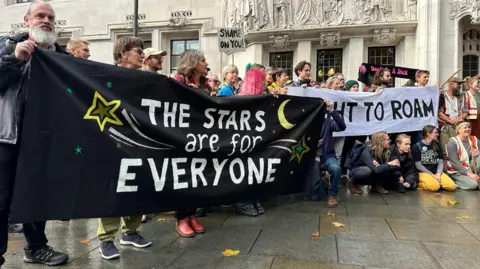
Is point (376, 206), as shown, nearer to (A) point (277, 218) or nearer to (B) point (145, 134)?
(A) point (277, 218)

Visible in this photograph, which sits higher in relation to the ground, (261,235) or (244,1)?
(244,1)

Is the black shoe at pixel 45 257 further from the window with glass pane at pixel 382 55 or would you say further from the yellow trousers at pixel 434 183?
the window with glass pane at pixel 382 55

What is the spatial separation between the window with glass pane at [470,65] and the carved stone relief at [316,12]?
2516mm

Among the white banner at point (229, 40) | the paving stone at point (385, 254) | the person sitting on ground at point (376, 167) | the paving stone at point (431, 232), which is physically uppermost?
the white banner at point (229, 40)

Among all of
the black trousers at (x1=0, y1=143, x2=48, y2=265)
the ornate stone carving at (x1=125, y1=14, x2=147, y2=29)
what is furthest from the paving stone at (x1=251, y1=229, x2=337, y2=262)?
the ornate stone carving at (x1=125, y1=14, x2=147, y2=29)

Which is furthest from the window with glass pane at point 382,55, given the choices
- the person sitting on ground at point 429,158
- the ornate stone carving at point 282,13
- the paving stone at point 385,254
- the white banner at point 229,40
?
the paving stone at point 385,254

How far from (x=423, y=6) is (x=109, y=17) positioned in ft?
45.6

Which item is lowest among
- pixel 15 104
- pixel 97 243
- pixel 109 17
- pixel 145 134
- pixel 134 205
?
pixel 97 243

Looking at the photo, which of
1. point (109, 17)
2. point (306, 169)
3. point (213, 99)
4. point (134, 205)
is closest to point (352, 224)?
point (306, 169)

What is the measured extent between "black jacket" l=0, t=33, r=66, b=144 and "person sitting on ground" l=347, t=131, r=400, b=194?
5229 mm

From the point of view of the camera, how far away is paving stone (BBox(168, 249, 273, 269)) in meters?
3.16

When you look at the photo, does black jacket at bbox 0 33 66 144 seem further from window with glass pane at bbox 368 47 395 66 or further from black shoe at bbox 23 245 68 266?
window with glass pane at bbox 368 47 395 66

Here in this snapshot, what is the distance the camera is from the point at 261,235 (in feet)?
13.2

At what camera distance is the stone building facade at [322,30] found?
40.3 feet
